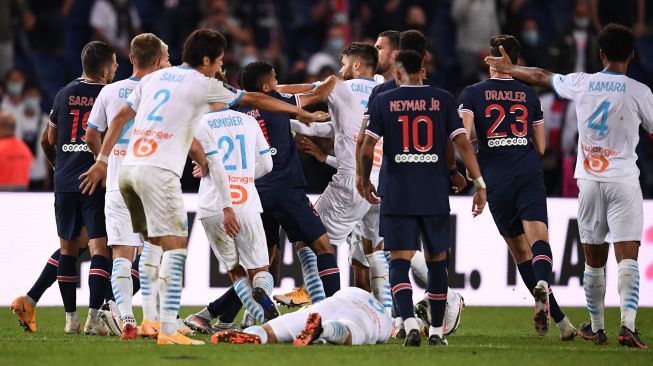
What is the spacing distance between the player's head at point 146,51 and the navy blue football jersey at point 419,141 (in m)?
2.03

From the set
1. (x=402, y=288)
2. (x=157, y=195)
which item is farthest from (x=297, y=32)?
(x=157, y=195)

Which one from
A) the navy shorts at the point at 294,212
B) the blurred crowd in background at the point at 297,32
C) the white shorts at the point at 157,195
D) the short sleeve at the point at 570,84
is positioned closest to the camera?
the white shorts at the point at 157,195

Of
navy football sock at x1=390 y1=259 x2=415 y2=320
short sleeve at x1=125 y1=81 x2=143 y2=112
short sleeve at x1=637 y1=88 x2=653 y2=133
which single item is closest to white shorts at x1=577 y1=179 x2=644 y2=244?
short sleeve at x1=637 y1=88 x2=653 y2=133

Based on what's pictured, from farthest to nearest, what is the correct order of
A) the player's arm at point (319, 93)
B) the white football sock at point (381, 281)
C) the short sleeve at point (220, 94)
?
the white football sock at point (381, 281)
the player's arm at point (319, 93)
the short sleeve at point (220, 94)

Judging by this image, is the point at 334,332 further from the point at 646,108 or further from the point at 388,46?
the point at 388,46

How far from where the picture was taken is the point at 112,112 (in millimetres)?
10766

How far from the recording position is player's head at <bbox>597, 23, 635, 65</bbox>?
10.3 meters

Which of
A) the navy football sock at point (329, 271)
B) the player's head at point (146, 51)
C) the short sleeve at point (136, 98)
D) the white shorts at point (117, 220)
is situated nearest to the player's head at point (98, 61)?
the player's head at point (146, 51)

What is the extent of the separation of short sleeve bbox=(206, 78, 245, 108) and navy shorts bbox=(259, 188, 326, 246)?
1883mm

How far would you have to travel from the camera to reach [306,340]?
966 centimetres

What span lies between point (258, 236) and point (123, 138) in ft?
4.52

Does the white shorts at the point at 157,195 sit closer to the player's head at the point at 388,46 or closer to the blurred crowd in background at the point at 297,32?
the player's head at the point at 388,46

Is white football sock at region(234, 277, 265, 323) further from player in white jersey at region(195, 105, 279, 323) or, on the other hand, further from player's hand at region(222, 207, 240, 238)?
player's hand at region(222, 207, 240, 238)

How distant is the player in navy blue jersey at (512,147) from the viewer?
11.4 m
